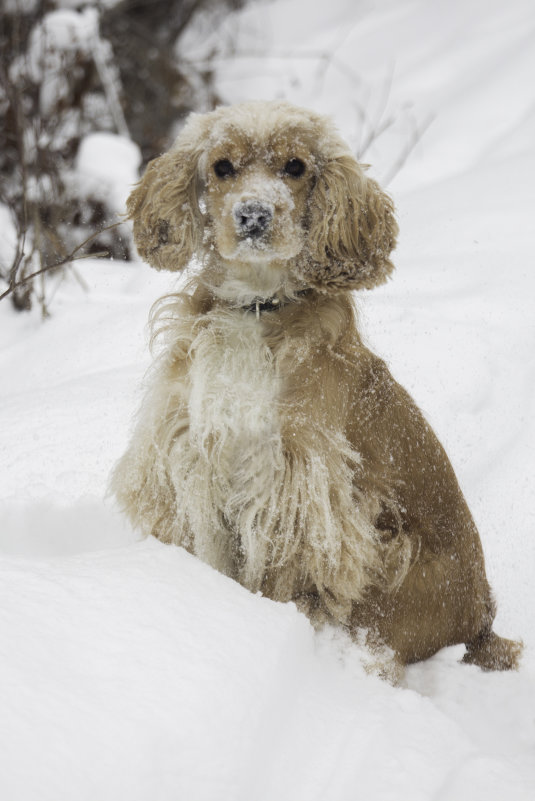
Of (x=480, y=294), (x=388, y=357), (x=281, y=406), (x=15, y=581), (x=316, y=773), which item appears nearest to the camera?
(x=316, y=773)

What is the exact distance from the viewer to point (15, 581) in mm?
1944

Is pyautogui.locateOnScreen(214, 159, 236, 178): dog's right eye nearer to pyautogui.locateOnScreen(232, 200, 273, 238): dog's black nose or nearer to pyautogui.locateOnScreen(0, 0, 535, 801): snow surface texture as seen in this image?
pyautogui.locateOnScreen(232, 200, 273, 238): dog's black nose

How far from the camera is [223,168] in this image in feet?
8.49

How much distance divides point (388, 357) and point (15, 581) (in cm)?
260

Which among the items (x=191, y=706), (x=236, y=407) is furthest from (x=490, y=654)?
(x=191, y=706)

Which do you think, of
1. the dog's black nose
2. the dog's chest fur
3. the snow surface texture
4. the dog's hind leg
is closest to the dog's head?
the dog's black nose

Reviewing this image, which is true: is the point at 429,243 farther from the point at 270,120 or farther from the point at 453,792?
the point at 453,792

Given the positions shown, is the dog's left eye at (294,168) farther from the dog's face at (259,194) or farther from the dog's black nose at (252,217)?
the dog's black nose at (252,217)

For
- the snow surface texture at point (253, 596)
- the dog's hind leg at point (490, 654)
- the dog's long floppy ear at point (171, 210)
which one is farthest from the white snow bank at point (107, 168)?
the dog's hind leg at point (490, 654)

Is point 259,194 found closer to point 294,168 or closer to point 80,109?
point 294,168

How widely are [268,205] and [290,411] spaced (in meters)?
0.57

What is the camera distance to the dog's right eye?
101 inches

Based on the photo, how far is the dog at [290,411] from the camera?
2.46m

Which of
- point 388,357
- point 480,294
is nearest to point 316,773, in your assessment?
point 388,357
